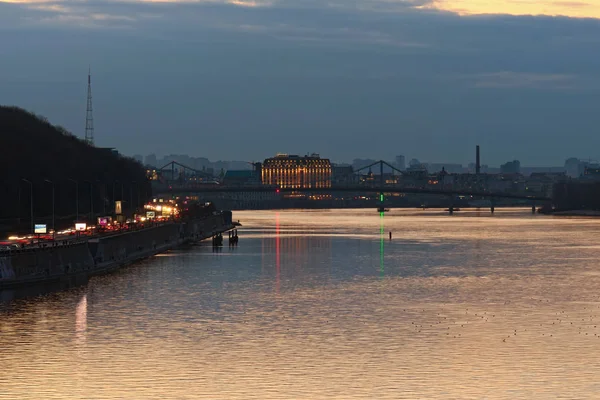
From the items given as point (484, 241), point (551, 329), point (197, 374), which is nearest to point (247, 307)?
point (551, 329)

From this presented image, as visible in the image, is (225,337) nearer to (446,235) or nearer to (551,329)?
(551,329)

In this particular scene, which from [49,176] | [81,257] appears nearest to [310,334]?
[81,257]

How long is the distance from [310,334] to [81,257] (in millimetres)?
24901

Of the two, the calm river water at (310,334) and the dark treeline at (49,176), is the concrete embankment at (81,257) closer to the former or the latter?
the calm river water at (310,334)

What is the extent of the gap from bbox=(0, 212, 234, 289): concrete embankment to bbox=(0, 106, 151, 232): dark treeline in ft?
18.8

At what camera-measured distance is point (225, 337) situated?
40094mm

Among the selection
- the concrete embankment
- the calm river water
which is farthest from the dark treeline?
the calm river water

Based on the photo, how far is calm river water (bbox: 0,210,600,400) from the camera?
1235 inches

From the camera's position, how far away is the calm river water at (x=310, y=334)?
31359 mm

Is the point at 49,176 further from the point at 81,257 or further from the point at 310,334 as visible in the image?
the point at 310,334

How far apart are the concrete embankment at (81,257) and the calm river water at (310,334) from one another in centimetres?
139

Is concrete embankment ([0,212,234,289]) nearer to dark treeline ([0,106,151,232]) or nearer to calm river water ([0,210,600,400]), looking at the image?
calm river water ([0,210,600,400])

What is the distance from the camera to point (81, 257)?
6297 centimetres

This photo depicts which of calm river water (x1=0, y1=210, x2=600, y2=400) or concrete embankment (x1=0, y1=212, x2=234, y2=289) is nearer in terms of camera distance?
calm river water (x1=0, y1=210, x2=600, y2=400)
